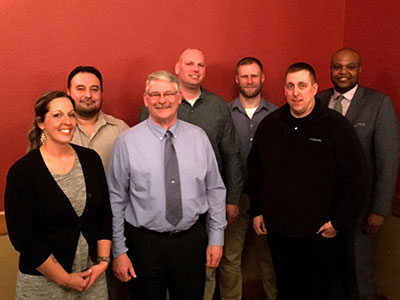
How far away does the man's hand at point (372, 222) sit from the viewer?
251cm

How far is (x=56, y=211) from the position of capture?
165 cm

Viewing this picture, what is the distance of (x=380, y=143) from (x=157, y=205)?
1421mm

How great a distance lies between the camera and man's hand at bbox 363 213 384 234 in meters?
2.51

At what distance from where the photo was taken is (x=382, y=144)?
96.3 inches

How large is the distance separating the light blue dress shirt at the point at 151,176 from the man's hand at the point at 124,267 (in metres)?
0.03

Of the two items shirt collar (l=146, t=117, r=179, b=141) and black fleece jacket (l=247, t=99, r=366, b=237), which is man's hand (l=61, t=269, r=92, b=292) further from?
black fleece jacket (l=247, t=99, r=366, b=237)

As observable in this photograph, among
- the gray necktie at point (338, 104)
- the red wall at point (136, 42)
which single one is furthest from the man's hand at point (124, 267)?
the gray necktie at point (338, 104)

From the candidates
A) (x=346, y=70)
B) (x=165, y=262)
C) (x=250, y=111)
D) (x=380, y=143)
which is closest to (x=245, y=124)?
(x=250, y=111)

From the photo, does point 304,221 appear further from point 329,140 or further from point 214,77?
point 214,77

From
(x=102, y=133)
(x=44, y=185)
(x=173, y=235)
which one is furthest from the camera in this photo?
(x=102, y=133)

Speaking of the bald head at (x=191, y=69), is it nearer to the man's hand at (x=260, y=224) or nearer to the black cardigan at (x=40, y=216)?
the man's hand at (x=260, y=224)

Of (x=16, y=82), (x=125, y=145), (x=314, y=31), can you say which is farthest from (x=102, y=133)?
(x=314, y=31)

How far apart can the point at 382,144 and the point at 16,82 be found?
2.22 m

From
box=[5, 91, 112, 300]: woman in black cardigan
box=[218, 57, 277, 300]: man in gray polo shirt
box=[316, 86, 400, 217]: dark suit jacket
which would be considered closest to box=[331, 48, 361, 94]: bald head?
box=[316, 86, 400, 217]: dark suit jacket
